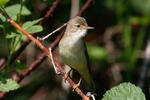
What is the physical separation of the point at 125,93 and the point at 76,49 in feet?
4.51

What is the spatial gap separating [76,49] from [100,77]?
5.40ft

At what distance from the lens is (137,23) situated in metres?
4.48

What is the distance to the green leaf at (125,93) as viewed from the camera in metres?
1.57

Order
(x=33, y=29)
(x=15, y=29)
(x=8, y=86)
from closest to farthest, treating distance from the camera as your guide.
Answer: (x=8, y=86) → (x=33, y=29) → (x=15, y=29)

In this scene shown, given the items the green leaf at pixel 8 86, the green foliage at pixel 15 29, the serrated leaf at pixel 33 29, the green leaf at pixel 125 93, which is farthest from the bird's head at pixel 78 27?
the green leaf at pixel 125 93

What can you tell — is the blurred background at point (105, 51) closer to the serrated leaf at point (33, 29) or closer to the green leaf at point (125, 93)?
the serrated leaf at point (33, 29)

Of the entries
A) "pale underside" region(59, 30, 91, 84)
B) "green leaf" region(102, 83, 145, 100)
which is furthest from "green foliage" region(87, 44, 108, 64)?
"green leaf" region(102, 83, 145, 100)

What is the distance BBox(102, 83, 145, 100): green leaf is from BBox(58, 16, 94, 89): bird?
49.3 inches

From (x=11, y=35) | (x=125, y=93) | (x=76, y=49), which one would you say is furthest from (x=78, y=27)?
(x=125, y=93)

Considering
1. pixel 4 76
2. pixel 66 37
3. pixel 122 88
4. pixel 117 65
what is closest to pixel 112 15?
pixel 117 65

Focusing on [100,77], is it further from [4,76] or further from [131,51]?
[4,76]

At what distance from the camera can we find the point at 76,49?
2.93 m

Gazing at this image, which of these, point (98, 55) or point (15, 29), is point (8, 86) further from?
point (98, 55)

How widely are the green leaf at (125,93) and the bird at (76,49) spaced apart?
125 cm
